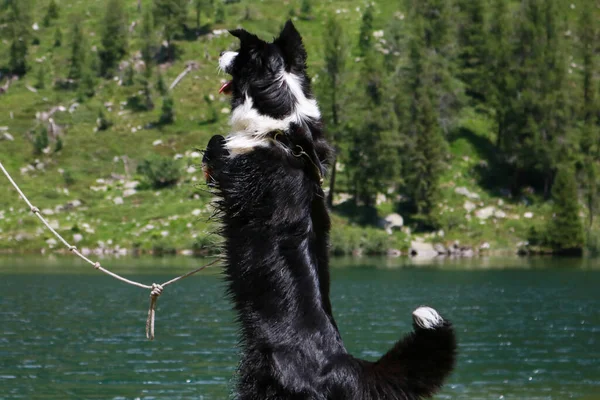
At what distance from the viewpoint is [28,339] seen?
2658 centimetres

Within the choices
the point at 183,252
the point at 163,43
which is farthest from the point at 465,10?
the point at 183,252

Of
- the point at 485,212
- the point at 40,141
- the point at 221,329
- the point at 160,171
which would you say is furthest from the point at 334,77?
the point at 221,329

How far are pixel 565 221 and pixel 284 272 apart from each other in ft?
223

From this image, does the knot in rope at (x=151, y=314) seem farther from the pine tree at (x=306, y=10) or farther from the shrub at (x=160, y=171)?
the pine tree at (x=306, y=10)

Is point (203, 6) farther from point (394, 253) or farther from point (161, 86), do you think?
point (394, 253)

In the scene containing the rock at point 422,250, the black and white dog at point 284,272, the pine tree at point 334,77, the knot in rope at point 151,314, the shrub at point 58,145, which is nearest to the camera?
the black and white dog at point 284,272

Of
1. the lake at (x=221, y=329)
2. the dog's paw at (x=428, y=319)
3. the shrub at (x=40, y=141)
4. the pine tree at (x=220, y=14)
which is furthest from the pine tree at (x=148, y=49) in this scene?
the dog's paw at (x=428, y=319)

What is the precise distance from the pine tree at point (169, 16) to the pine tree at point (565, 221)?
45.8 meters

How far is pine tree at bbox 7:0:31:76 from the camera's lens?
319ft

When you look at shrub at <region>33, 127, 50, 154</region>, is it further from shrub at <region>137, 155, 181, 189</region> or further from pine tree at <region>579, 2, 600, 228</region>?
pine tree at <region>579, 2, 600, 228</region>

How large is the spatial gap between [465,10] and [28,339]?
3017 inches

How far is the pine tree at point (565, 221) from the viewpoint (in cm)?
7000

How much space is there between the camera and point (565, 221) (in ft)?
229

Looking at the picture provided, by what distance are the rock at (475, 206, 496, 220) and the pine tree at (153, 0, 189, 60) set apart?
132ft
